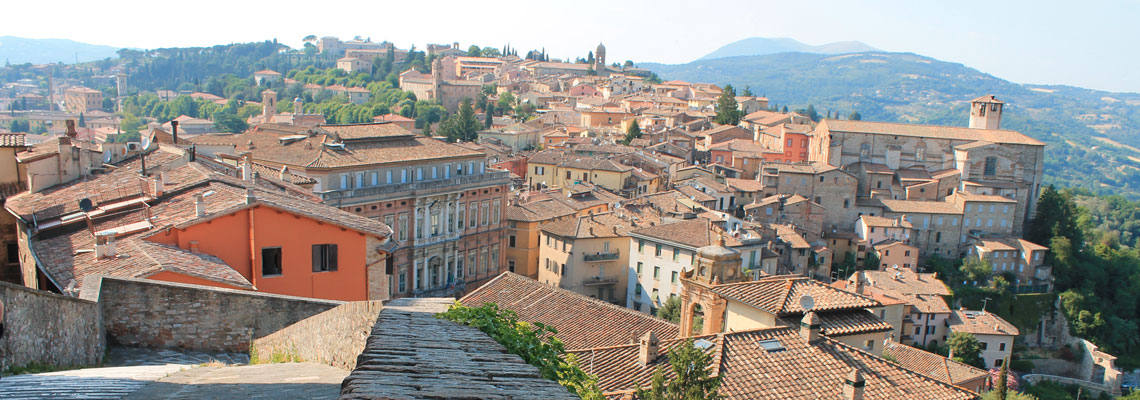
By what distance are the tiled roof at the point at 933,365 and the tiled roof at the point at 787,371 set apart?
984 inches

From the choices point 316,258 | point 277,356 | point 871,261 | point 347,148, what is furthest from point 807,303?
point 871,261

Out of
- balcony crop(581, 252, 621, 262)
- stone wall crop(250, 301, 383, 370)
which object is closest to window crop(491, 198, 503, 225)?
balcony crop(581, 252, 621, 262)

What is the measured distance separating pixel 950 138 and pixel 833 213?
17667 mm

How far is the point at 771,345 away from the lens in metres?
15.8

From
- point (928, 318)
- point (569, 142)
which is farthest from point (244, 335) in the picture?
point (569, 142)

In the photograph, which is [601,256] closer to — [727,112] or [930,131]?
[930,131]

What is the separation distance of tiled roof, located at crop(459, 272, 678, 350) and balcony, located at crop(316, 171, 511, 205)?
15.1m

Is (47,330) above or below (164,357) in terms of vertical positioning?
above

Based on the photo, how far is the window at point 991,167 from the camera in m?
83.6

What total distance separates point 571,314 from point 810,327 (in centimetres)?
1064

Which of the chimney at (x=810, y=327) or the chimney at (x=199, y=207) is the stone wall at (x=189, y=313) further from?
the chimney at (x=810, y=327)

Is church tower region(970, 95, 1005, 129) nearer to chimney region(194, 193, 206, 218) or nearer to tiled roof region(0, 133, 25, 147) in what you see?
tiled roof region(0, 133, 25, 147)

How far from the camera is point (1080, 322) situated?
70.2 m

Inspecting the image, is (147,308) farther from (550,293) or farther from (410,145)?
(410,145)
